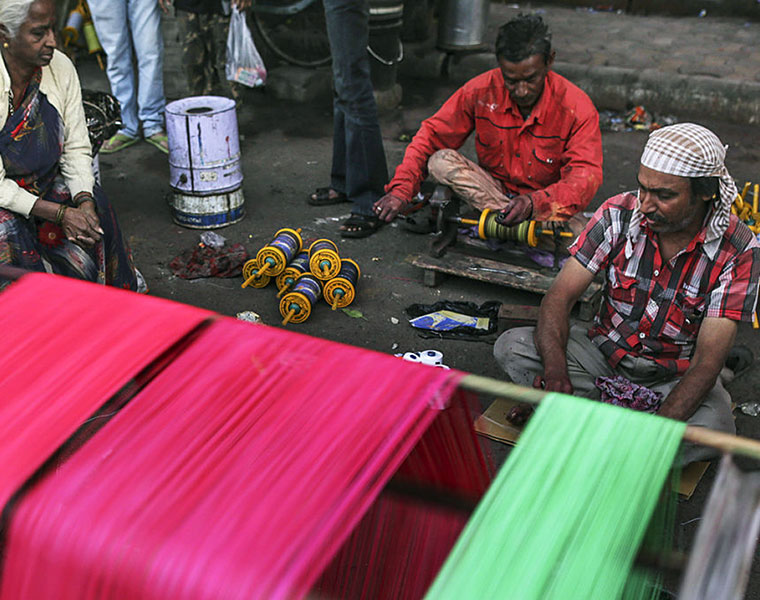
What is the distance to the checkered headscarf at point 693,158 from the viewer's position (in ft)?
7.73

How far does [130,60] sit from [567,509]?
545 centimetres

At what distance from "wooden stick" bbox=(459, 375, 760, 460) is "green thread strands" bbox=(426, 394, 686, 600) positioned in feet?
0.08

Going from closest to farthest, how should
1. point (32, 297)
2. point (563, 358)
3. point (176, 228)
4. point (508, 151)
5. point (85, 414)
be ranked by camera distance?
point (85, 414) → point (32, 297) → point (563, 358) → point (508, 151) → point (176, 228)

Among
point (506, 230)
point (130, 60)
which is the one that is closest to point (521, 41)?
point (506, 230)

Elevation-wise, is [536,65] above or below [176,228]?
above

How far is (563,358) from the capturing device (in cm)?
264

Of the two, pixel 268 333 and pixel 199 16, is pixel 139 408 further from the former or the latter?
pixel 199 16

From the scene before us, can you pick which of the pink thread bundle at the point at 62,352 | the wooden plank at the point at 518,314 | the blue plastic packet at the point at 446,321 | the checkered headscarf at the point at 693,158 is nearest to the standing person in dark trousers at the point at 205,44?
the blue plastic packet at the point at 446,321

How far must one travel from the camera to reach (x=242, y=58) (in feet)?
19.7

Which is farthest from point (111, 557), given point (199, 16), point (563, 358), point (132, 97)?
point (199, 16)

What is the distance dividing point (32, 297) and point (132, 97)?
4593 mm

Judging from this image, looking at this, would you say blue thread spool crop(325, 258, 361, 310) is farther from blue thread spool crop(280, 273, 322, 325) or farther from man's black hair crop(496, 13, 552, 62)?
man's black hair crop(496, 13, 552, 62)

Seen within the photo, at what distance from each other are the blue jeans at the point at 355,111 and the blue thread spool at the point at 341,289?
936 millimetres

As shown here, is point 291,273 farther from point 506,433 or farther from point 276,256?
point 506,433
